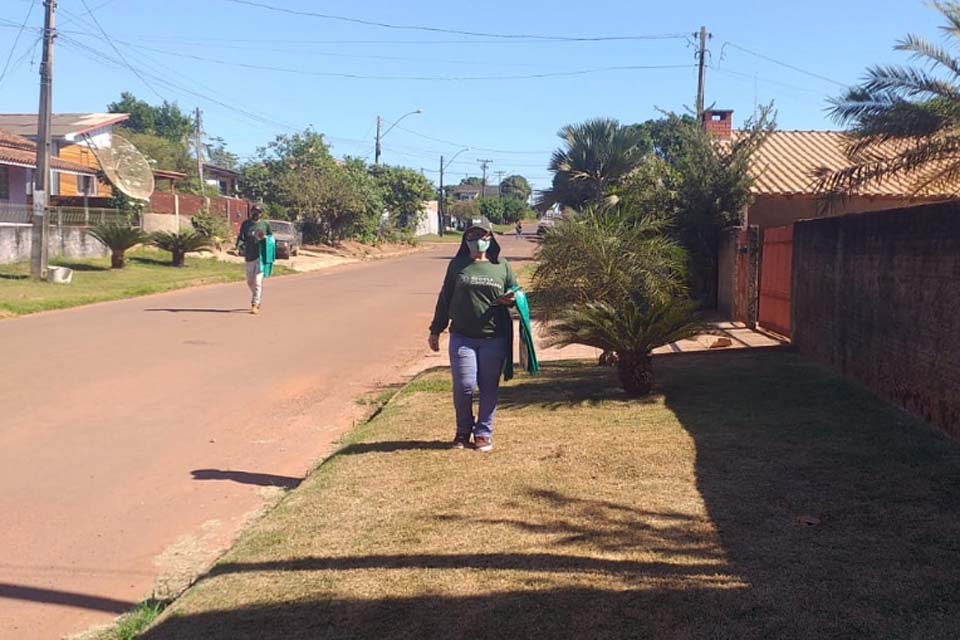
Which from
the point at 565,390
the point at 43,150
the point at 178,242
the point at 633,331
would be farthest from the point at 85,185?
the point at 633,331

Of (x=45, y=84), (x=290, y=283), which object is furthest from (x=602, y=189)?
(x=45, y=84)

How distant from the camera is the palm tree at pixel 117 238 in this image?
26.6 metres

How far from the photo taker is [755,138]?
60.6 feet

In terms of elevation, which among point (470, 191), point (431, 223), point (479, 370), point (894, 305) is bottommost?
point (479, 370)

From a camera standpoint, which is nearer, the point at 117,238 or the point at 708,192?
the point at 708,192

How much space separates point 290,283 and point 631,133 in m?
11.6

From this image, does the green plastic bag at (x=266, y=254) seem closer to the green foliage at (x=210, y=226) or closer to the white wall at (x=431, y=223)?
the green foliage at (x=210, y=226)

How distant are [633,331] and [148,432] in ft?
14.5

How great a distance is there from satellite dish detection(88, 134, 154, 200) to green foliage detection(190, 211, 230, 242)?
3363 millimetres

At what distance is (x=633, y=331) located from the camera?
901 cm

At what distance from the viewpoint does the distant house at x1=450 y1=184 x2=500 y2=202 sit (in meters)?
148

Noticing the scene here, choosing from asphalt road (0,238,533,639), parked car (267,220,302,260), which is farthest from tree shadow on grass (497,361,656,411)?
parked car (267,220,302,260)

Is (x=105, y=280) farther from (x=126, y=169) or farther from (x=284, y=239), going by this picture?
(x=284, y=239)

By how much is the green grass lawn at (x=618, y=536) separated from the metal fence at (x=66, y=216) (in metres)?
21.4
